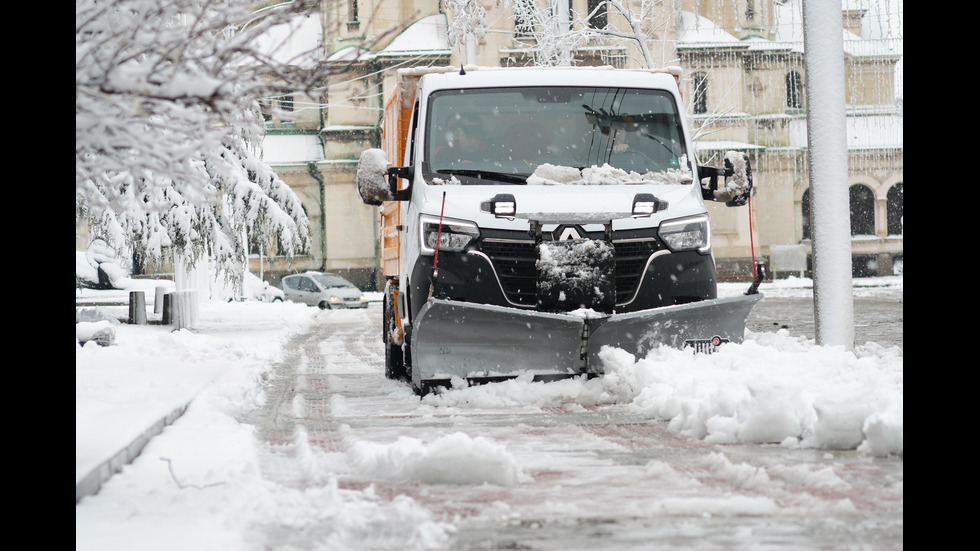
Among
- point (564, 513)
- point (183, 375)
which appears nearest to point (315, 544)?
point (564, 513)

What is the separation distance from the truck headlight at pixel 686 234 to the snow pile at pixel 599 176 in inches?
19.4

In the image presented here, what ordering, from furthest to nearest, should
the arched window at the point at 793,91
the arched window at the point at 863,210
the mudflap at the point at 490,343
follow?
the arched window at the point at 793,91
the arched window at the point at 863,210
the mudflap at the point at 490,343

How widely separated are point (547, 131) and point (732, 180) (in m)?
1.68

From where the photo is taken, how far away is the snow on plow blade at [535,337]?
29.2ft

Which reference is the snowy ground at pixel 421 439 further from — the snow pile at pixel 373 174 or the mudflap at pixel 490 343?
the snow pile at pixel 373 174

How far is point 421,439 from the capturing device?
24.0 ft

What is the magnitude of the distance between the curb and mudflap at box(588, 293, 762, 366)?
347 centimetres

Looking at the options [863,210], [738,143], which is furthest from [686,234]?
[863,210]

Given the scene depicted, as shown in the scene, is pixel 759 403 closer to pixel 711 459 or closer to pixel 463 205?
pixel 711 459

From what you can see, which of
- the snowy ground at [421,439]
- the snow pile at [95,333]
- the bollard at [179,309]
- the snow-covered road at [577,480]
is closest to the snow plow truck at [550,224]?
the snowy ground at [421,439]

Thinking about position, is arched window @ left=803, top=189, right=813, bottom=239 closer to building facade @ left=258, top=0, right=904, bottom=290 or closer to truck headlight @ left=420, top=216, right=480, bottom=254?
building facade @ left=258, top=0, right=904, bottom=290
